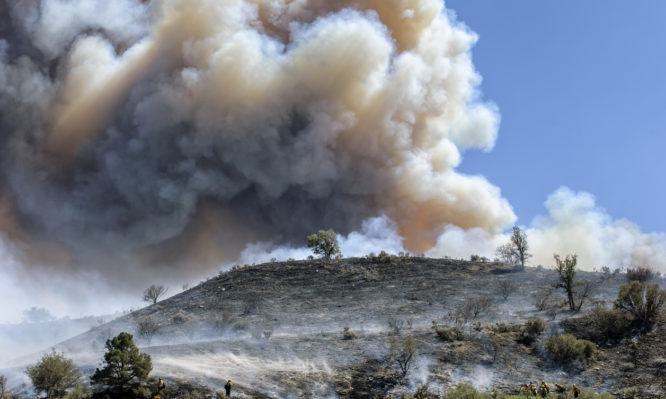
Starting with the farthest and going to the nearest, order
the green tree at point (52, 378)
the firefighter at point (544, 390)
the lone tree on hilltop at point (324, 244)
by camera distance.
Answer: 1. the lone tree on hilltop at point (324, 244)
2. the green tree at point (52, 378)
3. the firefighter at point (544, 390)

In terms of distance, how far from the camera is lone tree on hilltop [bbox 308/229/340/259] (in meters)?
60.0

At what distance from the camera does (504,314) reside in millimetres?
33938

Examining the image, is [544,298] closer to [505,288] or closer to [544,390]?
[505,288]

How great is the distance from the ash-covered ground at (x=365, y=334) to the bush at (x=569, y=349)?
1.44 feet

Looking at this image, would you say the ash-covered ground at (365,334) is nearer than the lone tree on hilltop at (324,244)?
Yes

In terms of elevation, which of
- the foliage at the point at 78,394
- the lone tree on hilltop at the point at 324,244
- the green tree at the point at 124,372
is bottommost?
the foliage at the point at 78,394

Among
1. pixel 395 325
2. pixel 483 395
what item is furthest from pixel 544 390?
pixel 395 325

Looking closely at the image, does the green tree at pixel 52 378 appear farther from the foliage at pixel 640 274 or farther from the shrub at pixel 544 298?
the foliage at pixel 640 274

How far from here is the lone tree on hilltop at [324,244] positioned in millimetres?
60031

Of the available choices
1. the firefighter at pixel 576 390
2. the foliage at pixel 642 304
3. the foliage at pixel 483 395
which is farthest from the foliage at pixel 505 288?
the foliage at pixel 483 395

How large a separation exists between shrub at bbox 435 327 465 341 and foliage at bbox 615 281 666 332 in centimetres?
957

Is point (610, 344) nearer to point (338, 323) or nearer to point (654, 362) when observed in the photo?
point (654, 362)

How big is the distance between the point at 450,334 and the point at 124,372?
1769cm

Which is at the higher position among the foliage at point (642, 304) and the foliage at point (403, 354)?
the foliage at point (642, 304)
